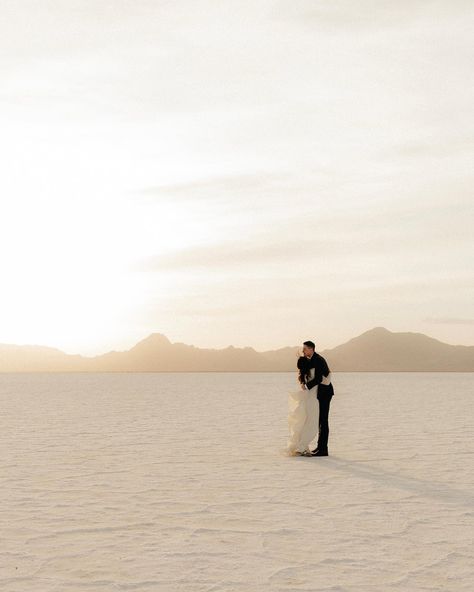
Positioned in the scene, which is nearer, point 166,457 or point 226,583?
point 226,583

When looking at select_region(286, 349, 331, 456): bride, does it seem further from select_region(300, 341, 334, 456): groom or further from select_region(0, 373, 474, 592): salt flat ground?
select_region(0, 373, 474, 592): salt flat ground

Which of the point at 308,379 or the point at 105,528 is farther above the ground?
the point at 308,379

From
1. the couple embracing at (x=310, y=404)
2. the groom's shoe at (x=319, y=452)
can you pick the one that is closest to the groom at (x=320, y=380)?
the couple embracing at (x=310, y=404)

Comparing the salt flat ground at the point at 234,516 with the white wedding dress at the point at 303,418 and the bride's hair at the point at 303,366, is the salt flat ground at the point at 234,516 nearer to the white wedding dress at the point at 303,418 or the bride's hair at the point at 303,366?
the white wedding dress at the point at 303,418

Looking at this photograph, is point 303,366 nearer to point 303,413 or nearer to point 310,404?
point 310,404

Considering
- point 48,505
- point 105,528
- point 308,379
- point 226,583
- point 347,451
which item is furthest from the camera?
point 347,451

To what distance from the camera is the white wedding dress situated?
12.8m

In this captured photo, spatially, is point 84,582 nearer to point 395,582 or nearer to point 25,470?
point 395,582

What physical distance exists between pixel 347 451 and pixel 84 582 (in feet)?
28.5

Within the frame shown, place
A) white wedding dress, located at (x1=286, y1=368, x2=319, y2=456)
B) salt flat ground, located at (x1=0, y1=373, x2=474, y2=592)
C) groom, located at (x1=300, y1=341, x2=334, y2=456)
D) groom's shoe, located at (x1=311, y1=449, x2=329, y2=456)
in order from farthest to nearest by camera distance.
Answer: groom's shoe, located at (x1=311, y1=449, x2=329, y2=456)
white wedding dress, located at (x1=286, y1=368, x2=319, y2=456)
groom, located at (x1=300, y1=341, x2=334, y2=456)
salt flat ground, located at (x1=0, y1=373, x2=474, y2=592)

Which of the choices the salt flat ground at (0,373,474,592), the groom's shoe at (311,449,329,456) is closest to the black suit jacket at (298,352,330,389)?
the groom's shoe at (311,449,329,456)

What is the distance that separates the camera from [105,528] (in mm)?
7414

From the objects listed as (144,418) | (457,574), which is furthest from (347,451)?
(144,418)

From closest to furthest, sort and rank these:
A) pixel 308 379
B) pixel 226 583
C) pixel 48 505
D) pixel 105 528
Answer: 1. pixel 226 583
2. pixel 105 528
3. pixel 48 505
4. pixel 308 379
